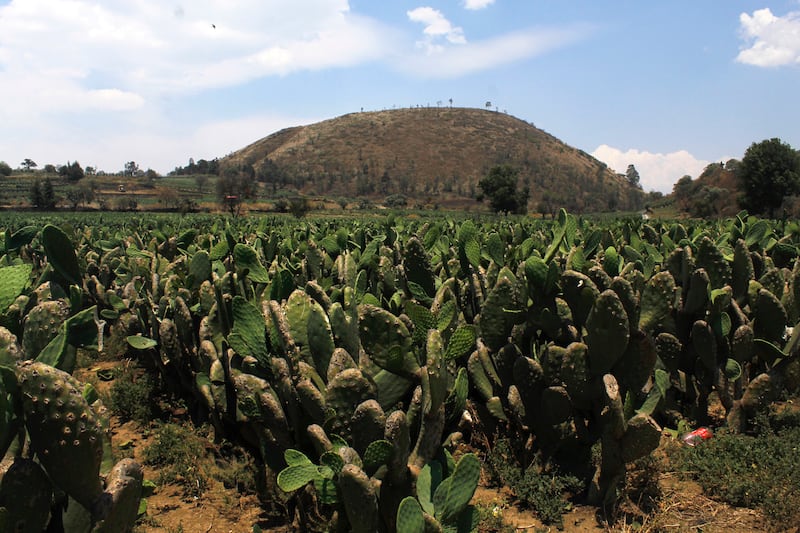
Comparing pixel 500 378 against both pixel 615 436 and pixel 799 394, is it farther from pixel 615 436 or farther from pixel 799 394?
pixel 799 394

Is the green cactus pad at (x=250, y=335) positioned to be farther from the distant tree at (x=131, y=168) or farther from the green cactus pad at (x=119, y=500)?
the distant tree at (x=131, y=168)

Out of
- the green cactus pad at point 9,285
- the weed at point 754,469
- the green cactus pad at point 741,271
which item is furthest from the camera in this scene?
the green cactus pad at point 741,271

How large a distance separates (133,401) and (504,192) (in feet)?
218

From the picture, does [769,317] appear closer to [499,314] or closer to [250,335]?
[499,314]

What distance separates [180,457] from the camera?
3.69 m

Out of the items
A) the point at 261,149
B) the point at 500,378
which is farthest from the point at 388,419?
the point at 261,149

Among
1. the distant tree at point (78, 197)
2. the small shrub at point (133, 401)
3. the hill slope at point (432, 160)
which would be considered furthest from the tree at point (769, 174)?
the distant tree at point (78, 197)

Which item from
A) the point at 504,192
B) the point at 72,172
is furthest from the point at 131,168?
the point at 504,192

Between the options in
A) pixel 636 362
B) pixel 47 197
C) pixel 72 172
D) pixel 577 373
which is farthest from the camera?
pixel 72 172

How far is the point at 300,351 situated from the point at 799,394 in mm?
4369

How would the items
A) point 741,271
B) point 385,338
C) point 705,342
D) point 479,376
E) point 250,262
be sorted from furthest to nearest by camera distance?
point 741,271 < point 250,262 < point 705,342 < point 479,376 < point 385,338

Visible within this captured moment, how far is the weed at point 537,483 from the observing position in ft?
9.81

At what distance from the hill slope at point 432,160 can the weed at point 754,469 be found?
90756 millimetres

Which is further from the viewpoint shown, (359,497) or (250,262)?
(250,262)
